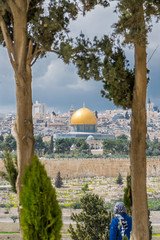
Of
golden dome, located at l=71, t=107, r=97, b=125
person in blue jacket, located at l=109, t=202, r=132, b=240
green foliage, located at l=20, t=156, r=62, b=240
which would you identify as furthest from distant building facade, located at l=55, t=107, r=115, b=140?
green foliage, located at l=20, t=156, r=62, b=240

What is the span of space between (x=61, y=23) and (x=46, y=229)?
1894mm

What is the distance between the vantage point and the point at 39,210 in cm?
191

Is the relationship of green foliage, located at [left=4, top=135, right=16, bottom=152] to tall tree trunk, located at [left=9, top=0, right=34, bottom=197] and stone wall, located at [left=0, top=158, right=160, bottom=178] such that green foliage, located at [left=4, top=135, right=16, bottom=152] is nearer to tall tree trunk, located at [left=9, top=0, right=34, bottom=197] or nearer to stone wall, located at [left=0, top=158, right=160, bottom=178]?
stone wall, located at [left=0, top=158, right=160, bottom=178]

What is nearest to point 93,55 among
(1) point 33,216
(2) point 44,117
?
(1) point 33,216

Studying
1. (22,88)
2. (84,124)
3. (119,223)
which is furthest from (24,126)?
(84,124)

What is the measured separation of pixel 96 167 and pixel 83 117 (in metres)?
11.3

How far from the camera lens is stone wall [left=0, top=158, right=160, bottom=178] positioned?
66.0ft

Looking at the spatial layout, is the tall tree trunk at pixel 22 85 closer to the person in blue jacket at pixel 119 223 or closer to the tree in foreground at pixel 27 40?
the tree in foreground at pixel 27 40

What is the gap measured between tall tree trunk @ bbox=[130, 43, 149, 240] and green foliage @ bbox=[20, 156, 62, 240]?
0.97m

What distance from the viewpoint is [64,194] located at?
18.0 m

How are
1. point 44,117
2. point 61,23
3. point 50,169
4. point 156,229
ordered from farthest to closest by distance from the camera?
point 44,117, point 50,169, point 156,229, point 61,23

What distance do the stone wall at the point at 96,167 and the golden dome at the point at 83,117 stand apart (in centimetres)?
1101

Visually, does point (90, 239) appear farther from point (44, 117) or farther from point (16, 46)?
point (44, 117)

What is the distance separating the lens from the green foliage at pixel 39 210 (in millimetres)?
1910
